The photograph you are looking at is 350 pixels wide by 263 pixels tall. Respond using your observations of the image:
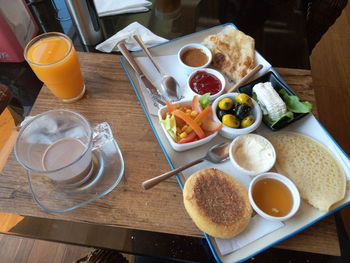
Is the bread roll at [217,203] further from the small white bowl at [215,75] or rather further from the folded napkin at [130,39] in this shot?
the folded napkin at [130,39]

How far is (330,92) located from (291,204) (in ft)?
6.77

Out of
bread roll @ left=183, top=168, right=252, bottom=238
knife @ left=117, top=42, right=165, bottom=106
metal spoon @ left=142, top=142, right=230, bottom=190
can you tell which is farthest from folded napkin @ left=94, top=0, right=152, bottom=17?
bread roll @ left=183, top=168, right=252, bottom=238

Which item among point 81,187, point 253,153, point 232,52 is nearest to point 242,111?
point 253,153

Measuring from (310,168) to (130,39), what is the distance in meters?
1.15

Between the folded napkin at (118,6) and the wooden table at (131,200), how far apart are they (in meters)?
0.76

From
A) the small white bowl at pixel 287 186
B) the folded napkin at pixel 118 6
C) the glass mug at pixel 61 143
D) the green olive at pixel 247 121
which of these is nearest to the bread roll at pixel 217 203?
the small white bowl at pixel 287 186

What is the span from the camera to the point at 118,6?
1.81 meters

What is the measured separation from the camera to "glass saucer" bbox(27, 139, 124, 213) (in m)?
1.05

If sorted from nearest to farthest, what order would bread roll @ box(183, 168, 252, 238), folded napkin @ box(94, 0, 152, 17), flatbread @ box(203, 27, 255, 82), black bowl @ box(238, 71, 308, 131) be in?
bread roll @ box(183, 168, 252, 238) → black bowl @ box(238, 71, 308, 131) → flatbread @ box(203, 27, 255, 82) → folded napkin @ box(94, 0, 152, 17)

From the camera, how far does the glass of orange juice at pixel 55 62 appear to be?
1193mm

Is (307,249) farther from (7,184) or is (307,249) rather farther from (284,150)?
(7,184)

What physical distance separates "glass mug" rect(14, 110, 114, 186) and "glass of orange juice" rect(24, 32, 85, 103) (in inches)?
8.8

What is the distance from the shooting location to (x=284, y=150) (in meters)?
1.20

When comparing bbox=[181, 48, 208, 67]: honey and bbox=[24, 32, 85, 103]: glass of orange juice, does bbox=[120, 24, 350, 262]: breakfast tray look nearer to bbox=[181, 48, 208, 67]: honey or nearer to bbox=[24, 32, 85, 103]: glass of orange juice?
bbox=[181, 48, 208, 67]: honey
